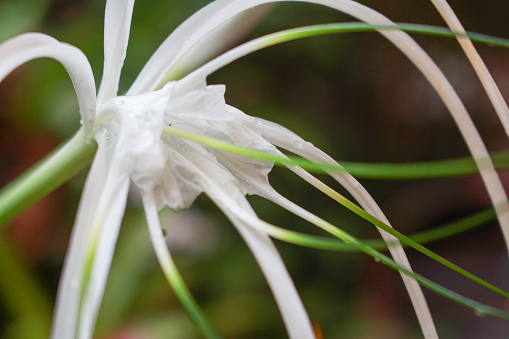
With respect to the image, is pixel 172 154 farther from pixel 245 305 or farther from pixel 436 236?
pixel 245 305

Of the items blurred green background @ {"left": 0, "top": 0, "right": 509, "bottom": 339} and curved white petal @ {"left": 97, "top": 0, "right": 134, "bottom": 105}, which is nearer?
curved white petal @ {"left": 97, "top": 0, "right": 134, "bottom": 105}

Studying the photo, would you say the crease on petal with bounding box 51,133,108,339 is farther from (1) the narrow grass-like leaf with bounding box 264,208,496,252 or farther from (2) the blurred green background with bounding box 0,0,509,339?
(2) the blurred green background with bounding box 0,0,509,339

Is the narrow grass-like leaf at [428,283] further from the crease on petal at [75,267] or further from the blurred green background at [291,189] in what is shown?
the blurred green background at [291,189]

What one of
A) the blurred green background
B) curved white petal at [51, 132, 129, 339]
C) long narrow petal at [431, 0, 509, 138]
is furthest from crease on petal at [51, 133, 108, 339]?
the blurred green background

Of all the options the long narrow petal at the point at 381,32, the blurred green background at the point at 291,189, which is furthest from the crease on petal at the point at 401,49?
the blurred green background at the point at 291,189

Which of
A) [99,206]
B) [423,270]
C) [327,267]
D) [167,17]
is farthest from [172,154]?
[423,270]

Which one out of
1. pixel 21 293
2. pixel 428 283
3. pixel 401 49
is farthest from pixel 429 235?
pixel 21 293
